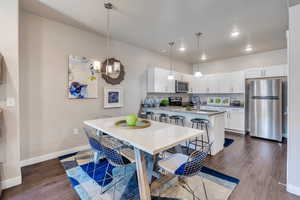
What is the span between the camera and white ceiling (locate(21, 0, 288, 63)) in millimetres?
2311

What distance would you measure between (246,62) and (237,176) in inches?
178

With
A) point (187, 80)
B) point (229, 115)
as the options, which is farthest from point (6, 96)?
point (229, 115)

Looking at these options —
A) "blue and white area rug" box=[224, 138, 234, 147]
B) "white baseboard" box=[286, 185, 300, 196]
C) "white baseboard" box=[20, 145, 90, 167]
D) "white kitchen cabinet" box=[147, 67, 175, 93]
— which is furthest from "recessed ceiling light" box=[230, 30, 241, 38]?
"white baseboard" box=[20, 145, 90, 167]

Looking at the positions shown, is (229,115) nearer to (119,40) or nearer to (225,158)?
(225,158)

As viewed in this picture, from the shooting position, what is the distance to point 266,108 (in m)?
4.20

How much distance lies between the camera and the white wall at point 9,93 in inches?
77.5

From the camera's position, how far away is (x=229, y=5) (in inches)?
91.5

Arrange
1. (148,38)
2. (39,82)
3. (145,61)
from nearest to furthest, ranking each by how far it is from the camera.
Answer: (39,82)
(148,38)
(145,61)

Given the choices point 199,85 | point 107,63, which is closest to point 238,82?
point 199,85

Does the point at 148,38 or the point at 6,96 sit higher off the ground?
the point at 148,38

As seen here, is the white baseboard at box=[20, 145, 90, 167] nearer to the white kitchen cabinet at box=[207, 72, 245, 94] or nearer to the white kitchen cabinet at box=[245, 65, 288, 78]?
the white kitchen cabinet at box=[207, 72, 245, 94]

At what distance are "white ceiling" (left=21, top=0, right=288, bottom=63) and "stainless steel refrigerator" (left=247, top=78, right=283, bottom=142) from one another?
4.06 ft

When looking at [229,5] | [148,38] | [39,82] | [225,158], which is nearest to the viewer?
[229,5]

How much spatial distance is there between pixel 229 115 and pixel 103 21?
16.4 feet
